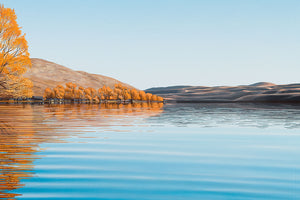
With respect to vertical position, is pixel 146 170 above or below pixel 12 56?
below

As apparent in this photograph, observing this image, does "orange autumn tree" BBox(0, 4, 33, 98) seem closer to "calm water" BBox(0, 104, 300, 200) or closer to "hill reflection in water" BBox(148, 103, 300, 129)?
"hill reflection in water" BBox(148, 103, 300, 129)

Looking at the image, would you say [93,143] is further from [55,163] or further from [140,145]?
[55,163]

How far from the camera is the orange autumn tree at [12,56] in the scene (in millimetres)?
42562


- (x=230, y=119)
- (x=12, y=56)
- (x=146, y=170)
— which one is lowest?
(x=230, y=119)

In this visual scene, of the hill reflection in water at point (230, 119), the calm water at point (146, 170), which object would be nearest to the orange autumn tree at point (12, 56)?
the hill reflection in water at point (230, 119)

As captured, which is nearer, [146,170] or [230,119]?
[146,170]

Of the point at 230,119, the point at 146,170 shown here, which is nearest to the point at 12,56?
the point at 230,119

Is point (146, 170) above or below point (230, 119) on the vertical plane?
above

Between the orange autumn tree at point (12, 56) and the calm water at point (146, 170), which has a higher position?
the orange autumn tree at point (12, 56)

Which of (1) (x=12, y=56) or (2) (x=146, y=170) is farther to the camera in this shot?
(1) (x=12, y=56)

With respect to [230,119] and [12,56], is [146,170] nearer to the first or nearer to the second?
[230,119]

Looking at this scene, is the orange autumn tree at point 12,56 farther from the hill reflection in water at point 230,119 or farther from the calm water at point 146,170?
the calm water at point 146,170

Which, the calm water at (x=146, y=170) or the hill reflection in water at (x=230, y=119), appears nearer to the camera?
the calm water at (x=146, y=170)

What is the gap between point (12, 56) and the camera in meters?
43.2
